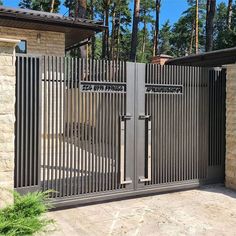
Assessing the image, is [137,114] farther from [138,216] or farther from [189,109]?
[138,216]

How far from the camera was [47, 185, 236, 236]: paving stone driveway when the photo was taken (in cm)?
431

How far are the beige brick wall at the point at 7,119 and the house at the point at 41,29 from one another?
582 cm

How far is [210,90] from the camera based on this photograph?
6.47 m

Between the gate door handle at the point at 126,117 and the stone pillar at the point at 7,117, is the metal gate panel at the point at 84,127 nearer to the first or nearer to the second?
the gate door handle at the point at 126,117

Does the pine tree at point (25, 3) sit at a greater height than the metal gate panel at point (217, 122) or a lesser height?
greater

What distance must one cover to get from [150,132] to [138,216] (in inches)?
59.4

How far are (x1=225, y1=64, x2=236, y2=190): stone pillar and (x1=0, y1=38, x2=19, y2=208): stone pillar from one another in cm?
399

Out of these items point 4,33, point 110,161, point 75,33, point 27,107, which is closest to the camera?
point 27,107

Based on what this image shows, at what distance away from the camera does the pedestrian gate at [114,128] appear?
15.6 ft

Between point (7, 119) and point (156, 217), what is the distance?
8.02 feet

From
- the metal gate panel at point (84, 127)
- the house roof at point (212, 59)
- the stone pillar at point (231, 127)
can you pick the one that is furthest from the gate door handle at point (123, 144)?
the house roof at point (212, 59)

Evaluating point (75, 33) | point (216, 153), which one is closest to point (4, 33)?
point (75, 33)

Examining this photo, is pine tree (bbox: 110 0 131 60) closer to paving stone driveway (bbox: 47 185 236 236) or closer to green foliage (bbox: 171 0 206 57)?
green foliage (bbox: 171 0 206 57)

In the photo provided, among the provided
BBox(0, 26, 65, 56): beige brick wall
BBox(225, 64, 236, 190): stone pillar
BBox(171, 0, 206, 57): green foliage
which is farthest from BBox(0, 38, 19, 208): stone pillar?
BBox(171, 0, 206, 57): green foliage
